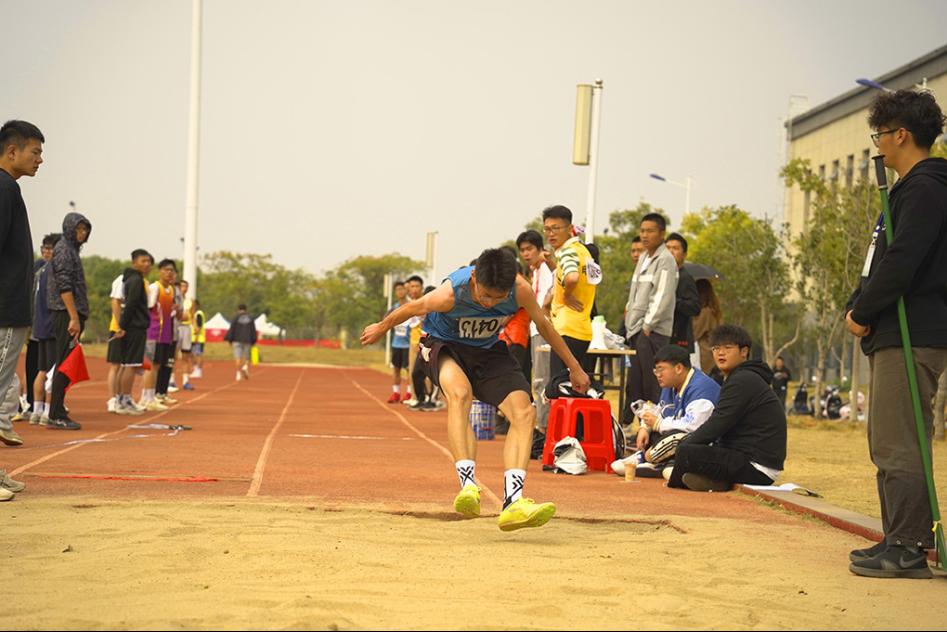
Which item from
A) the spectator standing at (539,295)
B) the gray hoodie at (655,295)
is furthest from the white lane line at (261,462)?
the gray hoodie at (655,295)

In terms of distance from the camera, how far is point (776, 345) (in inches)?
1976

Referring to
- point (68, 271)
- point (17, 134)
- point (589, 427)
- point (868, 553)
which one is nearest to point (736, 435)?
point (589, 427)

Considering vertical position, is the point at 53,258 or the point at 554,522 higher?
the point at 53,258

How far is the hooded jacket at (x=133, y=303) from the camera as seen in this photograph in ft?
46.3

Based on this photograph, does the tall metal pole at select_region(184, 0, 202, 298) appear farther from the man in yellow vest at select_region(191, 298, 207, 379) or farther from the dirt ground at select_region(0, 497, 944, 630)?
the dirt ground at select_region(0, 497, 944, 630)

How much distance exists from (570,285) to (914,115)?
17.1 ft

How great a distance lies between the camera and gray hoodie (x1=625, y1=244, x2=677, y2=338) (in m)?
11.6

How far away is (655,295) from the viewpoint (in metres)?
11.7

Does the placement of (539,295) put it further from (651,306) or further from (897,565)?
(897,565)

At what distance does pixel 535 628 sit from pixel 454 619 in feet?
0.94

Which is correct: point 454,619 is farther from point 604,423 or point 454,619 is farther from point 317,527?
point 604,423

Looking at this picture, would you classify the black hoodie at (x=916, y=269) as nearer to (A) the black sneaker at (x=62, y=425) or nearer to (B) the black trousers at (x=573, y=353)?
(B) the black trousers at (x=573, y=353)

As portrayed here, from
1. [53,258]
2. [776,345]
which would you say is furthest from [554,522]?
[776,345]

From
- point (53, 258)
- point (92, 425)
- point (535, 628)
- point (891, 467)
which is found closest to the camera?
point (535, 628)
